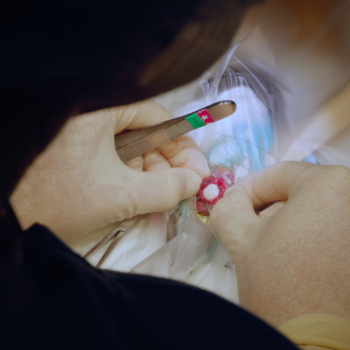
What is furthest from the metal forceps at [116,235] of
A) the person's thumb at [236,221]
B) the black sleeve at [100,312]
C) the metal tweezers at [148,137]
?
the black sleeve at [100,312]

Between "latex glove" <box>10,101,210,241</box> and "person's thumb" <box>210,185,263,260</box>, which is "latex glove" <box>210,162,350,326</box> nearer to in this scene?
"person's thumb" <box>210,185,263,260</box>

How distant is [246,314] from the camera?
167mm

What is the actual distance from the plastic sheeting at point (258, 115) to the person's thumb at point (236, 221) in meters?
0.07

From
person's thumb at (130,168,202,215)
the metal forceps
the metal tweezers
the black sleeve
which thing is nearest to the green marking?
the metal tweezers

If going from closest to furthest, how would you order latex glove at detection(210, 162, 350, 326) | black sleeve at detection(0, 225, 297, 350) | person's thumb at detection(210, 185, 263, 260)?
1. black sleeve at detection(0, 225, 297, 350)
2. latex glove at detection(210, 162, 350, 326)
3. person's thumb at detection(210, 185, 263, 260)

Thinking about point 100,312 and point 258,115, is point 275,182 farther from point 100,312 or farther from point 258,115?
point 100,312

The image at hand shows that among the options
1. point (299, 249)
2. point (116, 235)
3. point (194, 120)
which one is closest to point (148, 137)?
point (194, 120)

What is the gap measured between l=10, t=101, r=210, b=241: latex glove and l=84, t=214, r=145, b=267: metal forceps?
6 centimetres

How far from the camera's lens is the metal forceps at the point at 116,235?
474 mm

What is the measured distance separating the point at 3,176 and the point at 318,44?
0.61 metres

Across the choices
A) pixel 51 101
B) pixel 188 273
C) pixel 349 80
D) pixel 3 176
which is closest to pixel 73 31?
pixel 51 101

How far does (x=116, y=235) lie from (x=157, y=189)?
5.2 inches

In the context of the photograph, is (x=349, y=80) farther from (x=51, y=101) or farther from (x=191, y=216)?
(x=51, y=101)

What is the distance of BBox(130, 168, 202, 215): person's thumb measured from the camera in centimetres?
44
